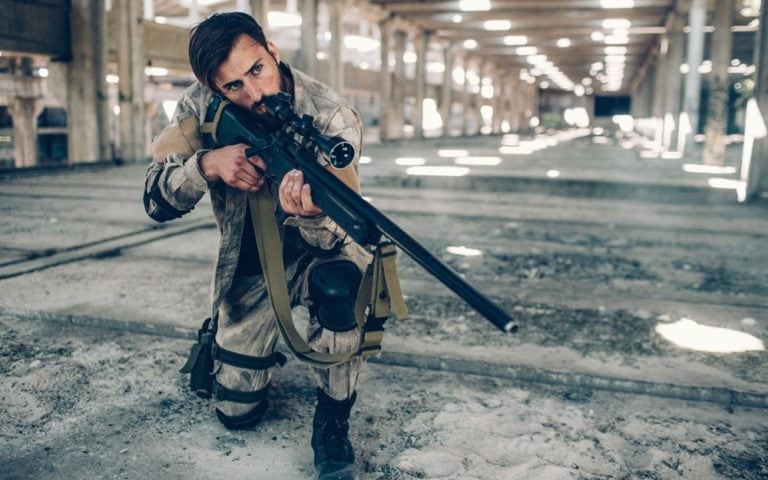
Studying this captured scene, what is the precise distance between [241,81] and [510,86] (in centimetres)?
4451


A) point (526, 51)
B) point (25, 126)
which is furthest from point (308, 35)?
point (526, 51)

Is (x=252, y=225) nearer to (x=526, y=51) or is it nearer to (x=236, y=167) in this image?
(x=236, y=167)

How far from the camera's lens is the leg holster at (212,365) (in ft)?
6.12

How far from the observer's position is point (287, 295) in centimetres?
174

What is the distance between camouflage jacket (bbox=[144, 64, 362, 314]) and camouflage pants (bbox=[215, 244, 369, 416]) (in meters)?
0.06

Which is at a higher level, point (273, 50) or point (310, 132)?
point (273, 50)

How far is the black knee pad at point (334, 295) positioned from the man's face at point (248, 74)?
48 centimetres

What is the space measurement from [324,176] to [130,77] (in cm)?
1048

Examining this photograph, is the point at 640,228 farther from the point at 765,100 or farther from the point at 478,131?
the point at 478,131

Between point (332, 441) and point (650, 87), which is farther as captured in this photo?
point (650, 87)

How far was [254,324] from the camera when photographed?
1905 mm

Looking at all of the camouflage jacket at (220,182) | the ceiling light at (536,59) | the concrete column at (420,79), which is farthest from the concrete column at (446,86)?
the camouflage jacket at (220,182)

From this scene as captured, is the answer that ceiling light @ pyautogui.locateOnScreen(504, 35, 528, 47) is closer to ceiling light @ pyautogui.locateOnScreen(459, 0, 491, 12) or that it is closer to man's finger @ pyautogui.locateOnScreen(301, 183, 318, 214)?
ceiling light @ pyautogui.locateOnScreen(459, 0, 491, 12)

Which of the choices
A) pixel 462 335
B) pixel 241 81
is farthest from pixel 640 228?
pixel 241 81
